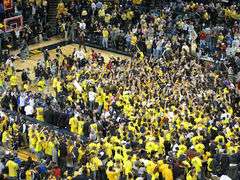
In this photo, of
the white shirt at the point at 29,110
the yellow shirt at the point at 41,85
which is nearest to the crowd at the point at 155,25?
the yellow shirt at the point at 41,85

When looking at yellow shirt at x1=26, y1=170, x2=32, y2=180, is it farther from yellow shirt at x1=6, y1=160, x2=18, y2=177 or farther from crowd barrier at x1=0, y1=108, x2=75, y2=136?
crowd barrier at x1=0, y1=108, x2=75, y2=136

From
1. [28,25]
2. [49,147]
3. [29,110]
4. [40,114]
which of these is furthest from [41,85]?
[28,25]

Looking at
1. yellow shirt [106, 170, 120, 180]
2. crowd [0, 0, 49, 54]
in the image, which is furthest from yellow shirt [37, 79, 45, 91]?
yellow shirt [106, 170, 120, 180]

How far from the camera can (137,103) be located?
99.0 ft

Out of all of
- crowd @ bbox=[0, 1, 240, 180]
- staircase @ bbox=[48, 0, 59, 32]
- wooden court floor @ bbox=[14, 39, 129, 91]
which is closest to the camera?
crowd @ bbox=[0, 1, 240, 180]

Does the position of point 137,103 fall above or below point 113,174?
above

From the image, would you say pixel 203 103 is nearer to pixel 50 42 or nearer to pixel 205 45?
pixel 205 45

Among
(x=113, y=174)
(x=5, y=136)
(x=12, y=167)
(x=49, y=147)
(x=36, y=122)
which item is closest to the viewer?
(x=113, y=174)

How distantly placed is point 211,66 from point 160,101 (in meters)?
6.91

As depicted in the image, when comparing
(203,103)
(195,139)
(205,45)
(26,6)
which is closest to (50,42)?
(26,6)

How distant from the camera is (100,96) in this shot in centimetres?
3188

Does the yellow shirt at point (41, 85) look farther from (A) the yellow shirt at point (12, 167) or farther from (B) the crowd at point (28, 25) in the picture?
(A) the yellow shirt at point (12, 167)

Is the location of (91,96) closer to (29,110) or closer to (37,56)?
(29,110)

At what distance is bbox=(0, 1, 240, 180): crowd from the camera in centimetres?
2478
